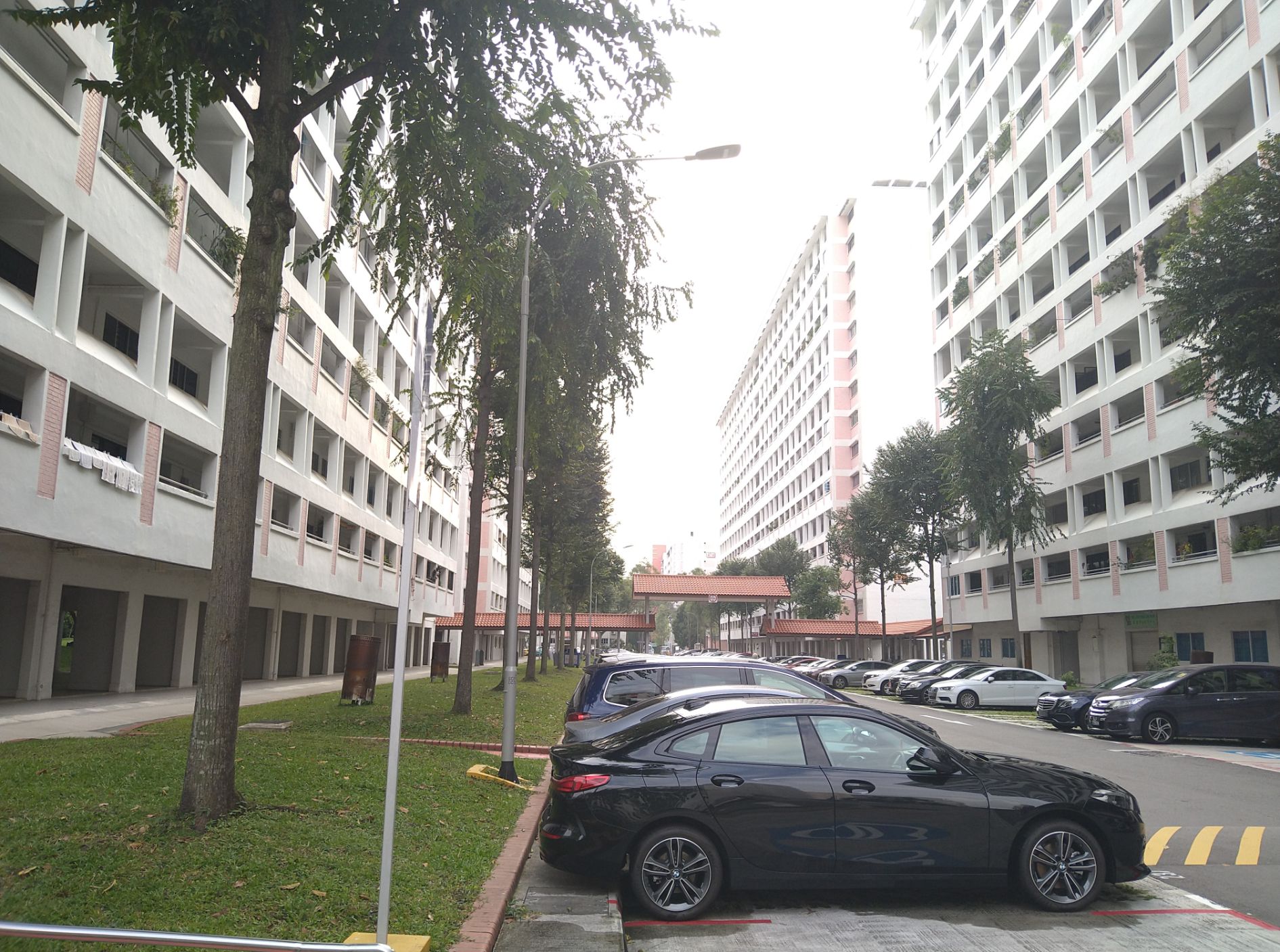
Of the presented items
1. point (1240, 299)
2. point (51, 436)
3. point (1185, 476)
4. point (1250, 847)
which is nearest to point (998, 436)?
point (1185, 476)

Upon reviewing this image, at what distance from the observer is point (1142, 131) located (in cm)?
3394

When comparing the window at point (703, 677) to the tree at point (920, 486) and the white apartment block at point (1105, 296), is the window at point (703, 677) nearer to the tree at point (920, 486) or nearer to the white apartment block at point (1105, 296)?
the white apartment block at point (1105, 296)

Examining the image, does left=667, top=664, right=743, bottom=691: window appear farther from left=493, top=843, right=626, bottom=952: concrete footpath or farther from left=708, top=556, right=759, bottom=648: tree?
left=708, top=556, right=759, bottom=648: tree

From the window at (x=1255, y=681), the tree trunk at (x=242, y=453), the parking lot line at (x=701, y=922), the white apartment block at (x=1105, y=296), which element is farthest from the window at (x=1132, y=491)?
the tree trunk at (x=242, y=453)

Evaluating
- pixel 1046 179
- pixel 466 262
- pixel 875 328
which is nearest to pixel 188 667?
pixel 466 262

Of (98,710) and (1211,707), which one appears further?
(1211,707)

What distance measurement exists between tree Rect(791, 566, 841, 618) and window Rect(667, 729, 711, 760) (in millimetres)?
63212

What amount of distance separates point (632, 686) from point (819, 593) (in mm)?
60527

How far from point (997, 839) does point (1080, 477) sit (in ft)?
116

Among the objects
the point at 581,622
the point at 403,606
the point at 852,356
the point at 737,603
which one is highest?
the point at 852,356

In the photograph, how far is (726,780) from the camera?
21.2ft

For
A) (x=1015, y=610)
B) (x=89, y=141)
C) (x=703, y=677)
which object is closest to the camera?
(x=703, y=677)

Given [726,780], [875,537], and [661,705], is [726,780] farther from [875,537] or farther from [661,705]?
[875,537]

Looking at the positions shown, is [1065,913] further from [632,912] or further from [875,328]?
[875,328]
